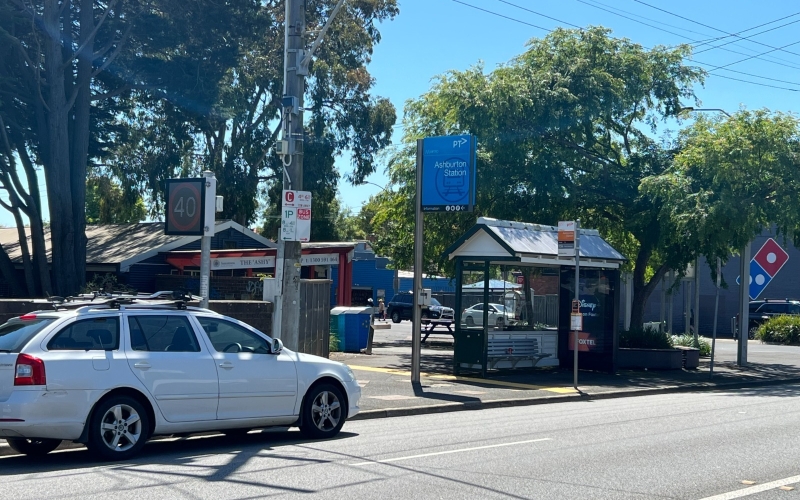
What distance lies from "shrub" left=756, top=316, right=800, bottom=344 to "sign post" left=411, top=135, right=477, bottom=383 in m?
25.9

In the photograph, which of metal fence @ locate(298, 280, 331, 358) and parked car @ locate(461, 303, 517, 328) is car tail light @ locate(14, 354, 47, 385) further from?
parked car @ locate(461, 303, 517, 328)

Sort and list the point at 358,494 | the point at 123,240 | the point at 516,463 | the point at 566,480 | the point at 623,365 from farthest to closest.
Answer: the point at 123,240, the point at 623,365, the point at 516,463, the point at 566,480, the point at 358,494

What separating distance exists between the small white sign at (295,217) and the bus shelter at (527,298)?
6602 mm

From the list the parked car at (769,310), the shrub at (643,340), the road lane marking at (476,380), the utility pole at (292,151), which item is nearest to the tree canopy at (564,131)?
the shrub at (643,340)

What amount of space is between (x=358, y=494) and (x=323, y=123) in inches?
1419

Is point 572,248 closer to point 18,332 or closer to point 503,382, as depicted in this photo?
point 503,382

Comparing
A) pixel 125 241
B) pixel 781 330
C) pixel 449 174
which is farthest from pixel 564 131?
pixel 781 330

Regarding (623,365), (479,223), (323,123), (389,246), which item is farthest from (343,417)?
(323,123)

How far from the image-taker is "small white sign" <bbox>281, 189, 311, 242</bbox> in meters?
13.5

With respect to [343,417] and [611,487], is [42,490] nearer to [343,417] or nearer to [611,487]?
[343,417]

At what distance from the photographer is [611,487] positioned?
823 cm

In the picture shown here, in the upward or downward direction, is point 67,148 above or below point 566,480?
above

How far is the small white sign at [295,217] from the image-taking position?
13.5 m

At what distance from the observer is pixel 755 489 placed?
27.0ft
